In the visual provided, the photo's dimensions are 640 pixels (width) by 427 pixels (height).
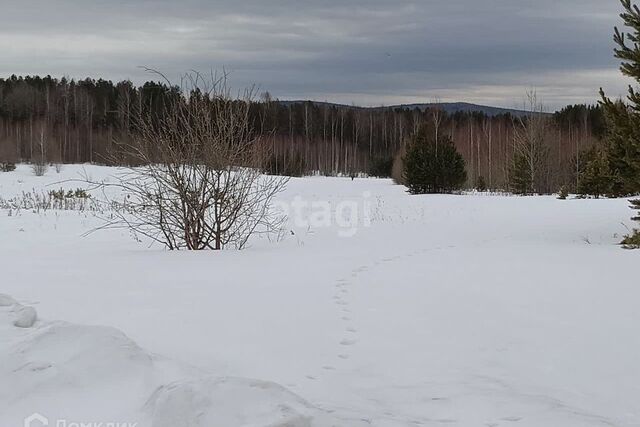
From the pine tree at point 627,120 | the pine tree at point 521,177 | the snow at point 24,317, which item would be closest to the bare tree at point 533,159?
the pine tree at point 521,177

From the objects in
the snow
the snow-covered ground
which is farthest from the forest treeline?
the snow

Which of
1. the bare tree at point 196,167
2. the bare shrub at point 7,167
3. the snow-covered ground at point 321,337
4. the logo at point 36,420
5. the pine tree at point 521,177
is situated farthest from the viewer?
the bare shrub at point 7,167

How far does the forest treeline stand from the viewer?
48625mm

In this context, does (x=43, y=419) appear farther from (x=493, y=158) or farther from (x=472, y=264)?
(x=493, y=158)

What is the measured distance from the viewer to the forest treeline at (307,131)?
48625mm

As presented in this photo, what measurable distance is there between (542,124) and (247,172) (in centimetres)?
2896

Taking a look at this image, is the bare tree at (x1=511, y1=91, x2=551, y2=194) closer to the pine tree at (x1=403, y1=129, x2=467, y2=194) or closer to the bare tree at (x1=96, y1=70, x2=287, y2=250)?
the pine tree at (x1=403, y1=129, x2=467, y2=194)

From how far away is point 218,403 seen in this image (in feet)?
9.45

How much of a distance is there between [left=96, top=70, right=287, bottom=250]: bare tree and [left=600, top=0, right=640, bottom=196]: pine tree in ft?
21.4

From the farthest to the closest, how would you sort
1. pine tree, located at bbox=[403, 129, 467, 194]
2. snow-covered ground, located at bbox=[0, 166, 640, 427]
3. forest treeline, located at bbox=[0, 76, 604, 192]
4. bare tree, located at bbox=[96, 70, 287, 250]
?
forest treeline, located at bbox=[0, 76, 604, 192], pine tree, located at bbox=[403, 129, 467, 194], bare tree, located at bbox=[96, 70, 287, 250], snow-covered ground, located at bbox=[0, 166, 640, 427]

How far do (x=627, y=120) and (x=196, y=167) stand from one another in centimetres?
762

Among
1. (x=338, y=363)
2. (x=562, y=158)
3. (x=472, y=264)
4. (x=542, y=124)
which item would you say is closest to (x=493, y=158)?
(x=562, y=158)

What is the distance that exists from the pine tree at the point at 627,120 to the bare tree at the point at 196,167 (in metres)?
6.52

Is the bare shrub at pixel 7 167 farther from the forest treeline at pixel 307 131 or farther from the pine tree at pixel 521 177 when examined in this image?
the pine tree at pixel 521 177
